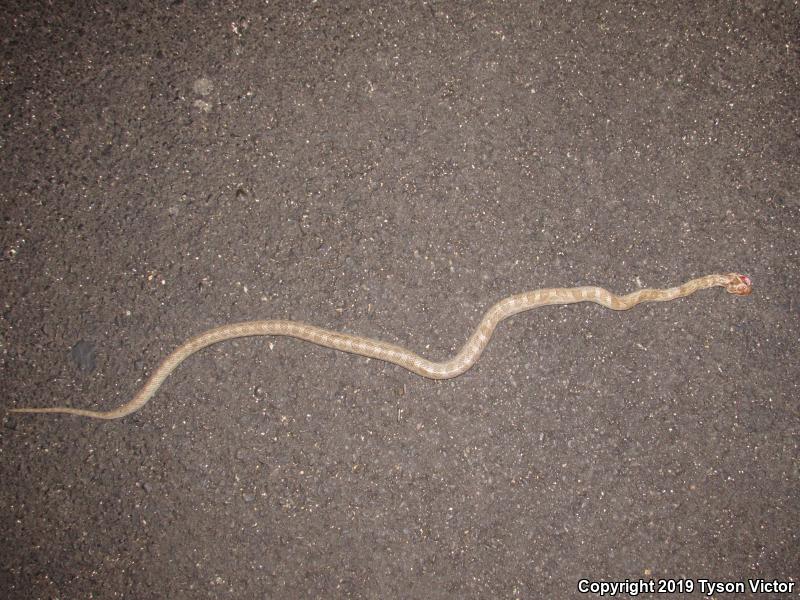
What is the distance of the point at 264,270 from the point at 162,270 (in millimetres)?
628

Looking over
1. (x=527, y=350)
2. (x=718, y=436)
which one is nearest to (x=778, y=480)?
(x=718, y=436)

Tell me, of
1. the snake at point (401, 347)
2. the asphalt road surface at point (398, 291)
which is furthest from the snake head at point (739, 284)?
the asphalt road surface at point (398, 291)

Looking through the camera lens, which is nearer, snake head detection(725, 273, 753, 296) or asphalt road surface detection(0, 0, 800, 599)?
asphalt road surface detection(0, 0, 800, 599)

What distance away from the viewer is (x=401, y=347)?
2660 millimetres

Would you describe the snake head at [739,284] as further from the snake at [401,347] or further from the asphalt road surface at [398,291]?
the asphalt road surface at [398,291]

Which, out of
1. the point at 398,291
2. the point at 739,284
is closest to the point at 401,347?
the point at 398,291

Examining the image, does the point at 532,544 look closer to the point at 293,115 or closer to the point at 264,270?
the point at 264,270

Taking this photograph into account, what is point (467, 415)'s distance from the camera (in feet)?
8.90

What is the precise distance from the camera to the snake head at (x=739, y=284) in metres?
2.72

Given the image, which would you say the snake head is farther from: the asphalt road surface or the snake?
the asphalt road surface

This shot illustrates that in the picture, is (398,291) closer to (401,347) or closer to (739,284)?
(401,347)

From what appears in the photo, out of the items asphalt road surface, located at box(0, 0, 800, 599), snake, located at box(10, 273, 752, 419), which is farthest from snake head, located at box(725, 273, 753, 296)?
asphalt road surface, located at box(0, 0, 800, 599)

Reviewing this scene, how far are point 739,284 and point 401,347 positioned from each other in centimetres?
221

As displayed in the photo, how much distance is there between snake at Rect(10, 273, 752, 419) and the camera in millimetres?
2582
